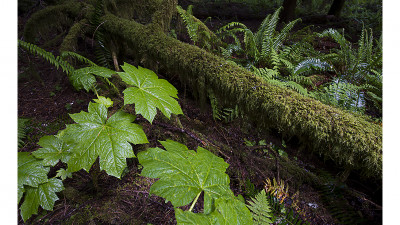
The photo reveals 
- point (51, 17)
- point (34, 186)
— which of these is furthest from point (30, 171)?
point (51, 17)

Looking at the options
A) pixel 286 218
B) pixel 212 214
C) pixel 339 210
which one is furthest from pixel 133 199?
pixel 339 210

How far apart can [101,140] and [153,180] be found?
0.76 metres

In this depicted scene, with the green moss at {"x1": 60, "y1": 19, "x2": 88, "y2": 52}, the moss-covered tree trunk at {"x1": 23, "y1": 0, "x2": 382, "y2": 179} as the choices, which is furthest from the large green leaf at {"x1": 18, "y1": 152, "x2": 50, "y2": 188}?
the green moss at {"x1": 60, "y1": 19, "x2": 88, "y2": 52}

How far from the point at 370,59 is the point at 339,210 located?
2.92 metres

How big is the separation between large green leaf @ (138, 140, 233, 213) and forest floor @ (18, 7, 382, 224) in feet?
0.88

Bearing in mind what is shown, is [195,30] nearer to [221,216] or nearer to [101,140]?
[101,140]

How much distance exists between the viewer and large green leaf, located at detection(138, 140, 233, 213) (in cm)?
102

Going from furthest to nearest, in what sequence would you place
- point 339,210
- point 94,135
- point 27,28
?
point 27,28
point 339,210
point 94,135

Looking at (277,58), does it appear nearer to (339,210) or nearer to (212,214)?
(339,210)

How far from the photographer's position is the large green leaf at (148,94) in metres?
1.22

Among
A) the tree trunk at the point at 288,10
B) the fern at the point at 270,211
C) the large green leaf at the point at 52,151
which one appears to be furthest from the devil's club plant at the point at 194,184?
the tree trunk at the point at 288,10

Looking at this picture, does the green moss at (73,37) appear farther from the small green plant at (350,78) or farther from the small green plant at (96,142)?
the small green plant at (350,78)

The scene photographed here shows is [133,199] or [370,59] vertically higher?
[370,59]

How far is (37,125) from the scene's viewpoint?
8.07ft
